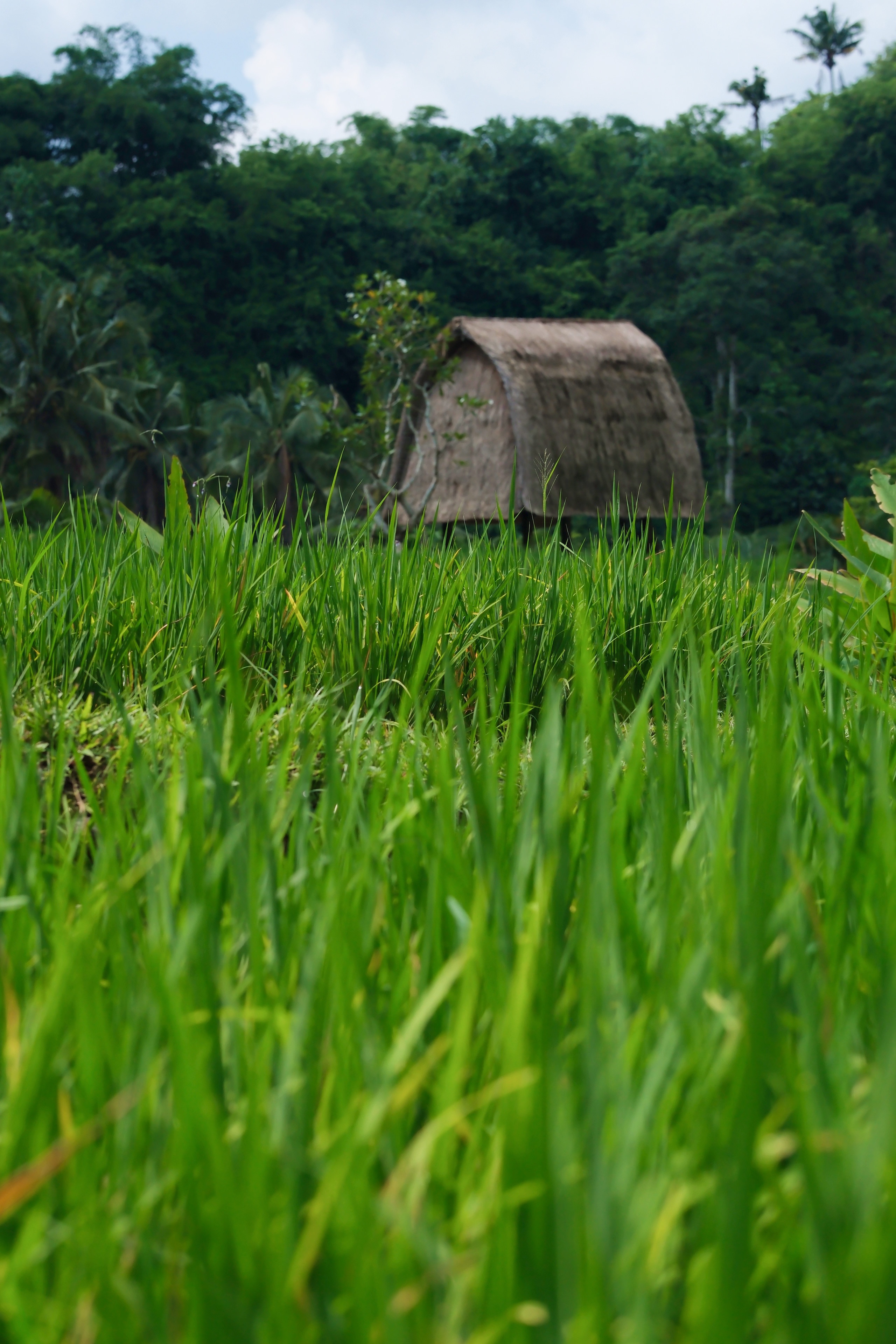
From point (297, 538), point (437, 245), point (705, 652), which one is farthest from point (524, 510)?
point (437, 245)

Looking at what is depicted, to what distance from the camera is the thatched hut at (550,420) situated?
12.3 meters

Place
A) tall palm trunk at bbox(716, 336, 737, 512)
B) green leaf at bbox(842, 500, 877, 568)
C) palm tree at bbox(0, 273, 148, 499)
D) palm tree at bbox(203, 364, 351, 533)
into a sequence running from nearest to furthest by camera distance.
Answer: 1. green leaf at bbox(842, 500, 877, 568)
2. palm tree at bbox(0, 273, 148, 499)
3. palm tree at bbox(203, 364, 351, 533)
4. tall palm trunk at bbox(716, 336, 737, 512)

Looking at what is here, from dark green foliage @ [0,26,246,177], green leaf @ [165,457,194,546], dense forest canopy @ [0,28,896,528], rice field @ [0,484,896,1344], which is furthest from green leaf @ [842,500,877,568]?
dark green foliage @ [0,26,246,177]

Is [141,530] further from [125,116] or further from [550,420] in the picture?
[125,116]

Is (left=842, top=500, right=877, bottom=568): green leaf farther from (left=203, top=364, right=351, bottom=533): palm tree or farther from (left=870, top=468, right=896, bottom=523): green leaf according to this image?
(left=203, top=364, right=351, bottom=533): palm tree

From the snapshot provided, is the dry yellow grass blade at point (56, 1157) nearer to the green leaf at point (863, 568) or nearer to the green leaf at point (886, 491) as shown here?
the green leaf at point (863, 568)

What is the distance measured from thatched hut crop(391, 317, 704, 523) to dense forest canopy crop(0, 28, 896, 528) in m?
19.6

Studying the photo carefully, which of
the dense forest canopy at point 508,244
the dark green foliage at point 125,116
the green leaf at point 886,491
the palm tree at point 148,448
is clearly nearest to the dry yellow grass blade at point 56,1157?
the green leaf at point 886,491

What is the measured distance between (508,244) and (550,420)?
27954 millimetres

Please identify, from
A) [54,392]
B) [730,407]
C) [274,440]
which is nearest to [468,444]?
[274,440]

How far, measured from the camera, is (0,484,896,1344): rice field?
→ 58 centimetres

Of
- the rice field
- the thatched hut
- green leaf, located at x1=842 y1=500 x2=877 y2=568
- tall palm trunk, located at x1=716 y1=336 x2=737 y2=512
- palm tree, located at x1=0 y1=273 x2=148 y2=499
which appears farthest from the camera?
tall palm trunk, located at x1=716 y1=336 x2=737 y2=512

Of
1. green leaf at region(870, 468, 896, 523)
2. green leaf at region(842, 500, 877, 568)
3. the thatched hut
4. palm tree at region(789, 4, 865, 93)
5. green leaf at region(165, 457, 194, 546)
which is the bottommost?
green leaf at region(165, 457, 194, 546)

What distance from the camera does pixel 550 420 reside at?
1233 centimetres
